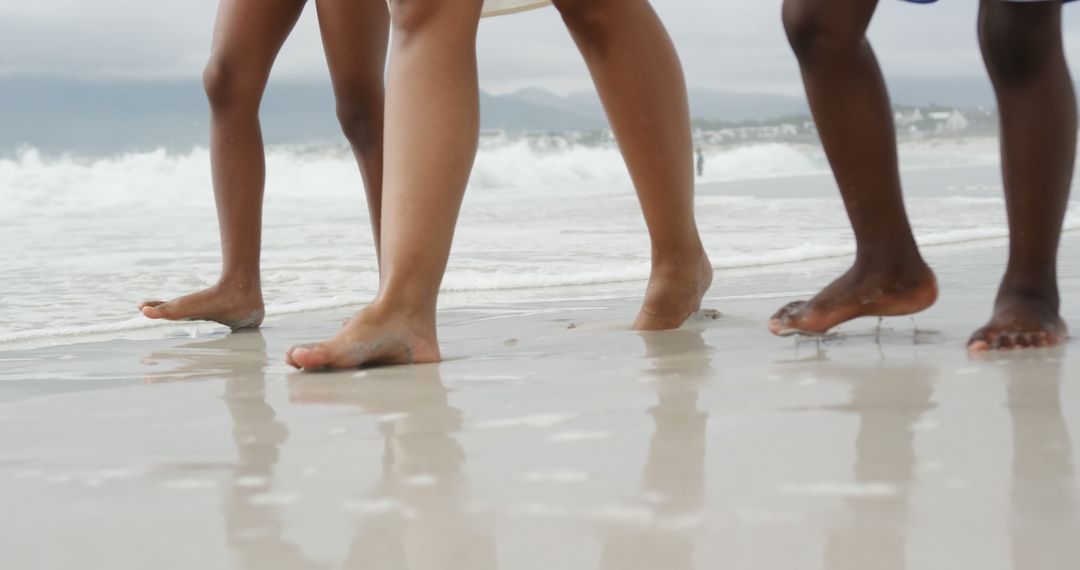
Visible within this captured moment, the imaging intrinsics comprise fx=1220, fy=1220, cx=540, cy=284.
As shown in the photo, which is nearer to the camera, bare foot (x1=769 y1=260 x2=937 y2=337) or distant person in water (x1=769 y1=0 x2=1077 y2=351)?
distant person in water (x1=769 y1=0 x2=1077 y2=351)

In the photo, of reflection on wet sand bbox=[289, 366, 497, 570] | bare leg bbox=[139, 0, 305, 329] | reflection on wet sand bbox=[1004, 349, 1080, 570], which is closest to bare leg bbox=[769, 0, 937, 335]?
reflection on wet sand bbox=[1004, 349, 1080, 570]

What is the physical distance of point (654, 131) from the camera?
93.9 inches

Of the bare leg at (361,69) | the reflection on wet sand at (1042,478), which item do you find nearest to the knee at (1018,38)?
the reflection on wet sand at (1042,478)

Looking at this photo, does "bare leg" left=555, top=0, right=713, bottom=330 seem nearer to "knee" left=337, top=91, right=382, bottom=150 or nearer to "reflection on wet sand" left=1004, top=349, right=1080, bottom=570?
"knee" left=337, top=91, right=382, bottom=150

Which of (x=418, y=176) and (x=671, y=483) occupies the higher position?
(x=418, y=176)

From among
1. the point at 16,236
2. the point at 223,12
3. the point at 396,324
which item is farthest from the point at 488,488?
the point at 16,236

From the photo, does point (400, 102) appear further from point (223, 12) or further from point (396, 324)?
point (223, 12)

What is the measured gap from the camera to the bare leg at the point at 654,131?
2.35 metres

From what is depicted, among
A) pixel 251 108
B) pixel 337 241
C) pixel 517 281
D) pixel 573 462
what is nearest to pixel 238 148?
pixel 251 108

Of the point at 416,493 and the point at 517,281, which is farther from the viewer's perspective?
the point at 517,281

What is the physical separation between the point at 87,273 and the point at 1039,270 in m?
3.61

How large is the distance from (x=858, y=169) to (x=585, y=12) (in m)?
0.60

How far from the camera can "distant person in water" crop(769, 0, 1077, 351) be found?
1880 mm

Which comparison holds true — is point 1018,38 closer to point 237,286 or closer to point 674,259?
point 674,259
